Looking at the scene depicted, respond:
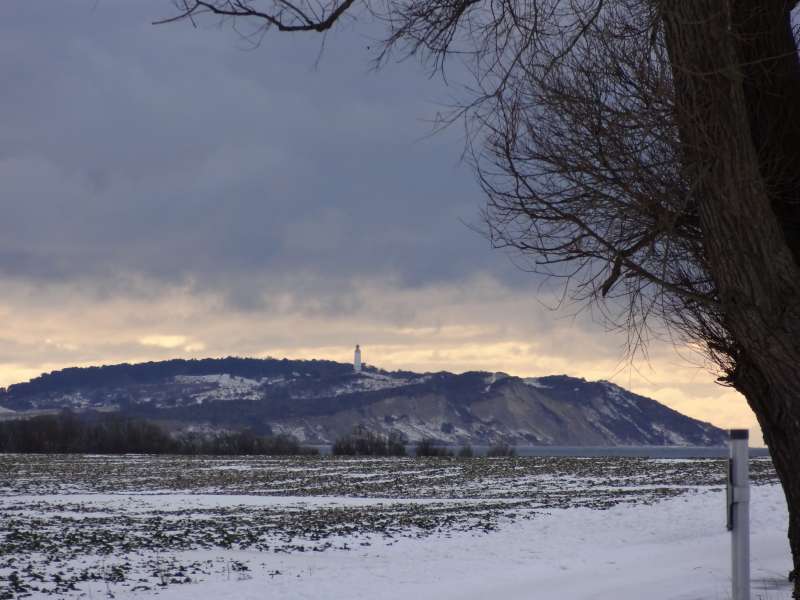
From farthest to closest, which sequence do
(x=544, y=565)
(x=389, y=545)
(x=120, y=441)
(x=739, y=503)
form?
(x=120, y=441) → (x=389, y=545) → (x=544, y=565) → (x=739, y=503)

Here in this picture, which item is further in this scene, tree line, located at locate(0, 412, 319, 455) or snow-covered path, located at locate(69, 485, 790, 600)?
tree line, located at locate(0, 412, 319, 455)

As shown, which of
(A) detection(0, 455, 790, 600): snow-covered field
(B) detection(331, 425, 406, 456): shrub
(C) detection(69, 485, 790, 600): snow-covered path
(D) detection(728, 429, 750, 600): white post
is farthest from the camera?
(B) detection(331, 425, 406, 456): shrub

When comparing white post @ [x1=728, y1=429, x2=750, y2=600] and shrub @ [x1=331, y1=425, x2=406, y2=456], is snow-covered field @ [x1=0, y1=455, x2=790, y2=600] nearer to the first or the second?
white post @ [x1=728, y1=429, x2=750, y2=600]

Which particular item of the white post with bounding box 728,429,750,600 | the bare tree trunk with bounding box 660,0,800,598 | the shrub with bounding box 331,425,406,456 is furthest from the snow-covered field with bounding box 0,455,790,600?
the shrub with bounding box 331,425,406,456

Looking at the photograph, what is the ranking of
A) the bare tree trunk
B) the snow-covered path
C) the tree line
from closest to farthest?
the bare tree trunk < the snow-covered path < the tree line

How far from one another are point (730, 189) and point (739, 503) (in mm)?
2480

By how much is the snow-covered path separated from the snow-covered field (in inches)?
1.7

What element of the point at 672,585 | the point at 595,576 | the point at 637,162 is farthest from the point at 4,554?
the point at 637,162

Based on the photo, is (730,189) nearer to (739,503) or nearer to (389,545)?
(739,503)

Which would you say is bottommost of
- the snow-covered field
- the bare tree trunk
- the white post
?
the snow-covered field

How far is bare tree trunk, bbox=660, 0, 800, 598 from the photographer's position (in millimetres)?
7766

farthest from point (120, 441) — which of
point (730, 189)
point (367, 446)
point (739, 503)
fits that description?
point (739, 503)

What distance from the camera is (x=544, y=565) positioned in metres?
19.1

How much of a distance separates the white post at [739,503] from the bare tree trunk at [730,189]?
113 centimetres
